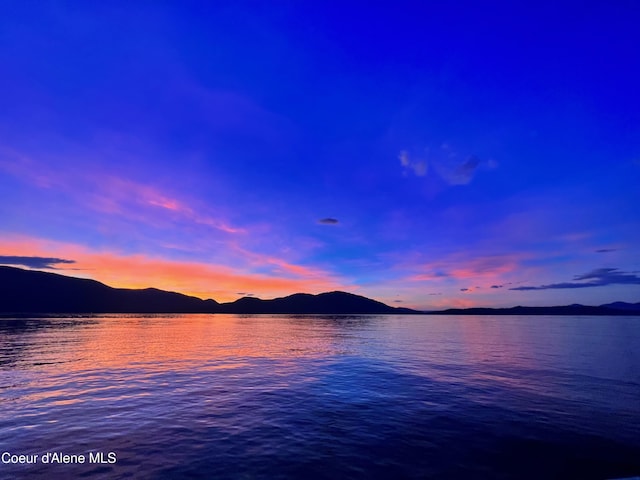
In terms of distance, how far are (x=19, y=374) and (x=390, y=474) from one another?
133ft

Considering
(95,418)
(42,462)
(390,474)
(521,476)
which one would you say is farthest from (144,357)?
(521,476)

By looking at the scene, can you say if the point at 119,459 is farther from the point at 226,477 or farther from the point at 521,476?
the point at 521,476

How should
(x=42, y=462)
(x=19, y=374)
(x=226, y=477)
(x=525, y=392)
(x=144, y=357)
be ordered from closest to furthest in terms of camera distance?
(x=226, y=477)
(x=42, y=462)
(x=525, y=392)
(x=19, y=374)
(x=144, y=357)

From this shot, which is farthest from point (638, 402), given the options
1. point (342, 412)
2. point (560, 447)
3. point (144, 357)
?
point (144, 357)

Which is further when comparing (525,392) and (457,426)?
(525,392)

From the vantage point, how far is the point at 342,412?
77.2ft

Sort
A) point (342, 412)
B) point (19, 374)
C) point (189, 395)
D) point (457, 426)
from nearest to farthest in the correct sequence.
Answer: point (457, 426)
point (342, 412)
point (189, 395)
point (19, 374)

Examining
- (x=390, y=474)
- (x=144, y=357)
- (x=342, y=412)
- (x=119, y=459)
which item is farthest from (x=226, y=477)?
(x=144, y=357)

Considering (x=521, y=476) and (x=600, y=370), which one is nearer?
(x=521, y=476)

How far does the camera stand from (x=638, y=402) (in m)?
27.7

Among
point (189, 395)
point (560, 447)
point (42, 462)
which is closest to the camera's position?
point (42, 462)

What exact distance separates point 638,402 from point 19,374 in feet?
192

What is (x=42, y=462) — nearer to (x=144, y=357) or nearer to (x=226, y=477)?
Result: (x=226, y=477)

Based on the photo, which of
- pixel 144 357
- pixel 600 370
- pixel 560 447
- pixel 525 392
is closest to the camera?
pixel 560 447
